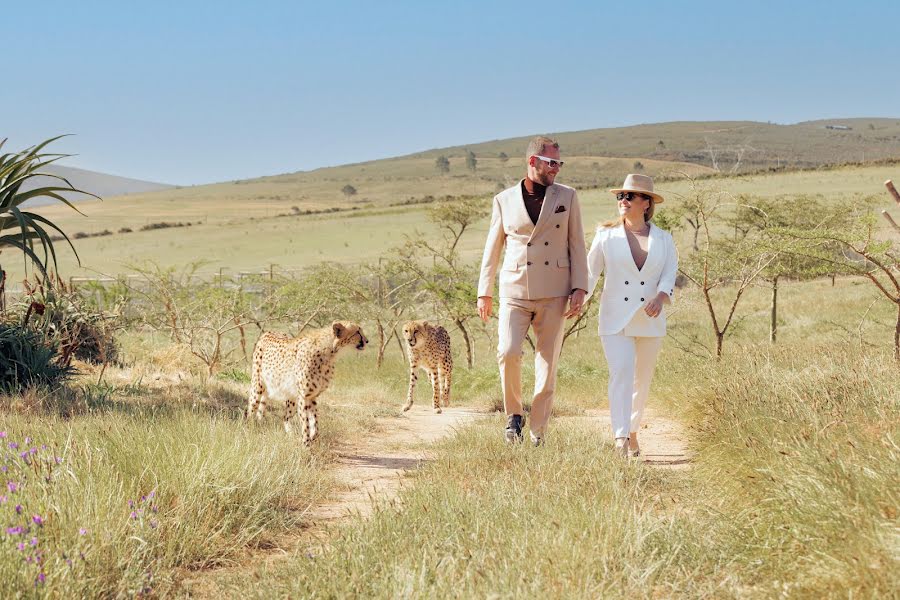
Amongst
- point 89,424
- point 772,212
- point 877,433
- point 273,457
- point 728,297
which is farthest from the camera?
point 728,297

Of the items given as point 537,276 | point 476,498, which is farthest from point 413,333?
point 476,498

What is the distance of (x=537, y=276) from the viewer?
5.72 m

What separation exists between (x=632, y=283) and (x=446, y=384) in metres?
4.78

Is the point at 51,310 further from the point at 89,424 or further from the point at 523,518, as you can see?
the point at 523,518

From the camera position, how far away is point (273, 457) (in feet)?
17.1

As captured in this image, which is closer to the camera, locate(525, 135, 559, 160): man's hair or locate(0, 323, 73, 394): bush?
locate(525, 135, 559, 160): man's hair

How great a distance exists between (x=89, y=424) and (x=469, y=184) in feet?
304

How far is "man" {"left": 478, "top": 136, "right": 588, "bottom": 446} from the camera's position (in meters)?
5.72

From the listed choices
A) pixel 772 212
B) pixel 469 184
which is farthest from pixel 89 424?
pixel 469 184

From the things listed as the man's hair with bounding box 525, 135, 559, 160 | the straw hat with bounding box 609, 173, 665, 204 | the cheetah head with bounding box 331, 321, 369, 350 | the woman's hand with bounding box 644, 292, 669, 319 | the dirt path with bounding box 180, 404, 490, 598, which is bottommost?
the dirt path with bounding box 180, 404, 490, 598

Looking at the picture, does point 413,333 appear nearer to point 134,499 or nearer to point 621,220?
point 621,220

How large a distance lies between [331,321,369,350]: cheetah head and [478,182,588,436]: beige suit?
1.27m

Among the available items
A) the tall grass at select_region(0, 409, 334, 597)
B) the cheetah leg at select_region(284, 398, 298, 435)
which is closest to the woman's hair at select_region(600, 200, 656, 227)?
the tall grass at select_region(0, 409, 334, 597)

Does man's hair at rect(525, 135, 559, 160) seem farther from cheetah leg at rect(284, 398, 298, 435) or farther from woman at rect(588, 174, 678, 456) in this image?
cheetah leg at rect(284, 398, 298, 435)
